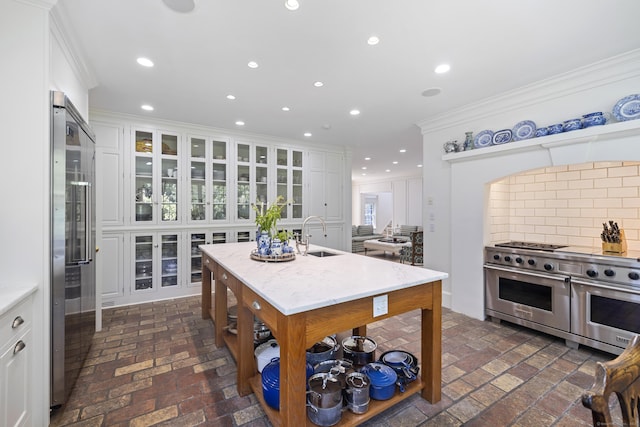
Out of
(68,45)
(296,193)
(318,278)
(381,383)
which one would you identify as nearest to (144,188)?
(68,45)

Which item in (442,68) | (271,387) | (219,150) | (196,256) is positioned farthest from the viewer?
(219,150)

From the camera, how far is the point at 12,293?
146 cm

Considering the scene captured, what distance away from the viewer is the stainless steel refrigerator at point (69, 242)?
173 centimetres

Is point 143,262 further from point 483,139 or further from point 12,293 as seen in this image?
point 483,139

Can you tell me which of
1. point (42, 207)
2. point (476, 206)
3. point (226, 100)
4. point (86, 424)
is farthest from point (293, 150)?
point (86, 424)

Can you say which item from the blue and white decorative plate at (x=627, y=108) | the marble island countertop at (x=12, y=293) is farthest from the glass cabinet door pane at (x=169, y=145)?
the blue and white decorative plate at (x=627, y=108)

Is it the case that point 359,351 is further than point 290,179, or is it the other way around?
point 290,179

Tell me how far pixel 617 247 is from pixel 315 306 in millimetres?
3035

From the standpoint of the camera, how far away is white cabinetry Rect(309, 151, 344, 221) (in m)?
5.38

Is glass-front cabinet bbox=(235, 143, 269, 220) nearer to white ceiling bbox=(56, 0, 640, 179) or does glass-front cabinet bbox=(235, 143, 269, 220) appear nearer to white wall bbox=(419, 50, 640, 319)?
white ceiling bbox=(56, 0, 640, 179)

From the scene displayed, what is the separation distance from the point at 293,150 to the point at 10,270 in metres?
4.07

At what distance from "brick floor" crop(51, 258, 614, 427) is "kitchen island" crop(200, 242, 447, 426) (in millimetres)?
179

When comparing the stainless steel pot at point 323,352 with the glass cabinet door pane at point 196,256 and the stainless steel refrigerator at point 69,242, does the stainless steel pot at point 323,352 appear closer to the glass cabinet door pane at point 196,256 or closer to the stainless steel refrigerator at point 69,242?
the stainless steel refrigerator at point 69,242

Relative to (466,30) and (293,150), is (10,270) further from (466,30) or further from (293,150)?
(293,150)
